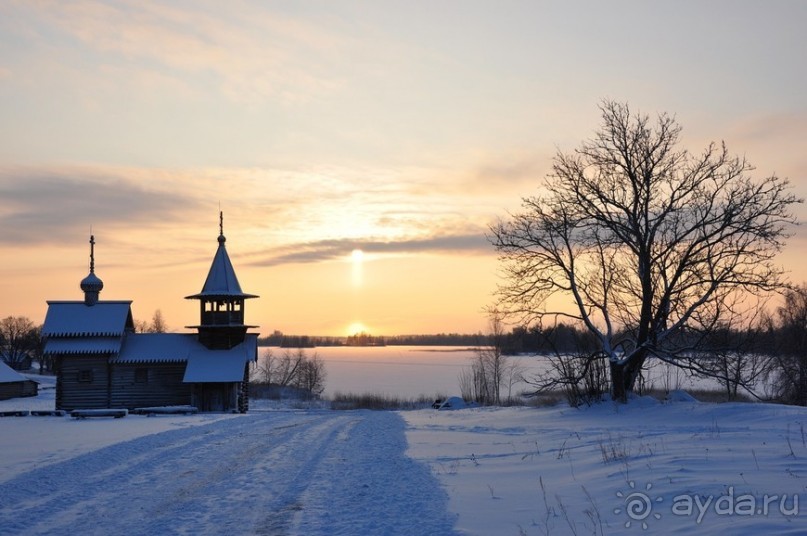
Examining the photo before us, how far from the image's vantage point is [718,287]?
2284cm

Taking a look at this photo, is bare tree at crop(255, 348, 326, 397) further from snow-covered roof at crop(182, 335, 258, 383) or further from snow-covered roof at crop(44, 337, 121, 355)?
snow-covered roof at crop(44, 337, 121, 355)

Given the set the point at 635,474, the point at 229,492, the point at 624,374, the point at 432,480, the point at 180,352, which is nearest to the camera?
the point at 635,474

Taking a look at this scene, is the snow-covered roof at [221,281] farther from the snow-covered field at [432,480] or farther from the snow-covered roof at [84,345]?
the snow-covered field at [432,480]

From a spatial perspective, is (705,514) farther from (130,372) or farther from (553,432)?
(130,372)

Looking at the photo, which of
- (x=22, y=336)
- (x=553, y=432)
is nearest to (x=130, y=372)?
(x=553, y=432)

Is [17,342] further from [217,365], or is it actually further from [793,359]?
[793,359]

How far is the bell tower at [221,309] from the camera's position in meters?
45.7

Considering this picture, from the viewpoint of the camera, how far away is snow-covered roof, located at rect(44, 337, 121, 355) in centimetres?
4328

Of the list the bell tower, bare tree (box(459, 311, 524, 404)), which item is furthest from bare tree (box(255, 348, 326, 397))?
the bell tower

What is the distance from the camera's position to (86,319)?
4456cm

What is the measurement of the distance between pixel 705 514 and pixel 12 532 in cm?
893

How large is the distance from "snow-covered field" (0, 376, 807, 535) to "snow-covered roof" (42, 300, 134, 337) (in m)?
25.2

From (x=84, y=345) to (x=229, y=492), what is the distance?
36968 millimetres

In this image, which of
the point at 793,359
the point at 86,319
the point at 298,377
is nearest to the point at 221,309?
the point at 86,319
